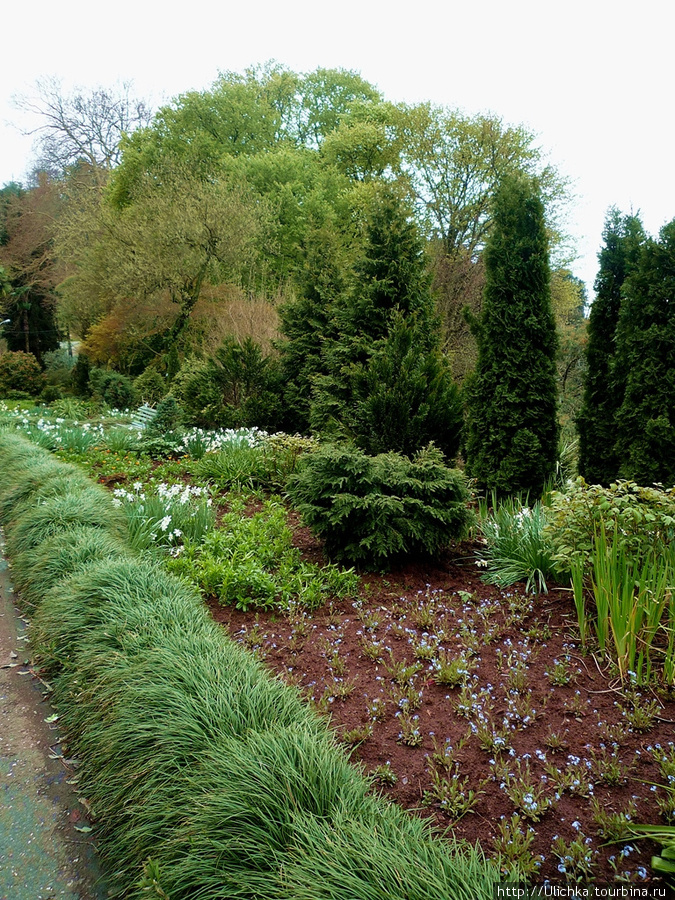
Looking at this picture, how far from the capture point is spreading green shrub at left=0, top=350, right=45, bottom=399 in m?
21.1

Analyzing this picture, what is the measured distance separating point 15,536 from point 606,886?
4778 mm

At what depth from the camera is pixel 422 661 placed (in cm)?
280

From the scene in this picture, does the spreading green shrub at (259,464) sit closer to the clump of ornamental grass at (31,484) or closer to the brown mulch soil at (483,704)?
the clump of ornamental grass at (31,484)

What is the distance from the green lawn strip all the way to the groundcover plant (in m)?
0.07

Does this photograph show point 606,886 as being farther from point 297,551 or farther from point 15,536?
point 15,536

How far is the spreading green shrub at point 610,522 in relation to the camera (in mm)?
3025

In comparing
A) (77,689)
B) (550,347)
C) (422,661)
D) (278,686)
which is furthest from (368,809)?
(550,347)

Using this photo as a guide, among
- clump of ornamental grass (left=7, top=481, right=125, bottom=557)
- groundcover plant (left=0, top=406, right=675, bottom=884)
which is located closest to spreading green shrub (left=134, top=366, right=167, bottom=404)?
clump of ornamental grass (left=7, top=481, right=125, bottom=557)

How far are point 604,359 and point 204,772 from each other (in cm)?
547

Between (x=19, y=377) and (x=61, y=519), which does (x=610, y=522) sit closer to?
(x=61, y=519)

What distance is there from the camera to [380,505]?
372 centimetres

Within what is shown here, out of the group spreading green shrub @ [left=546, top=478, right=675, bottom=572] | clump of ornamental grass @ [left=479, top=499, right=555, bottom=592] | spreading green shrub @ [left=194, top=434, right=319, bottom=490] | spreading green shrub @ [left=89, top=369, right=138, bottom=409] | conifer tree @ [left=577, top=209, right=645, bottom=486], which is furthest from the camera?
spreading green shrub @ [left=89, top=369, right=138, bottom=409]

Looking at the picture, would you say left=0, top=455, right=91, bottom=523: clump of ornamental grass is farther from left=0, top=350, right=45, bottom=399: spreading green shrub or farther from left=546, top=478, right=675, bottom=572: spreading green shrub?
left=0, top=350, right=45, bottom=399: spreading green shrub

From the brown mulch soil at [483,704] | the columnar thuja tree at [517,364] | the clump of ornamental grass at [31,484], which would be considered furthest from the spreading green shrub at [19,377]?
the brown mulch soil at [483,704]
